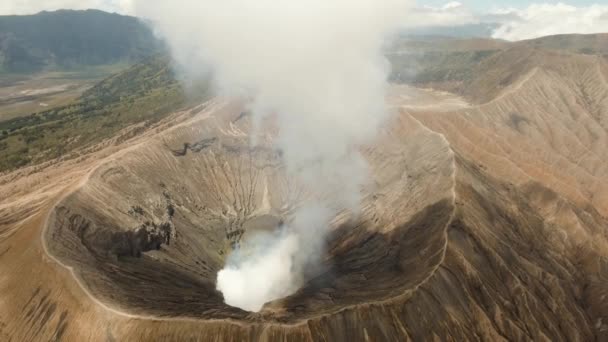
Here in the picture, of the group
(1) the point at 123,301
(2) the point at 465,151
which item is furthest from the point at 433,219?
(1) the point at 123,301

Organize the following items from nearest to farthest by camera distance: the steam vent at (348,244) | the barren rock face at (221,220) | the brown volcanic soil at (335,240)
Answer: the brown volcanic soil at (335,240), the steam vent at (348,244), the barren rock face at (221,220)

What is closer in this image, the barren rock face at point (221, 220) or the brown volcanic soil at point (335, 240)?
the brown volcanic soil at point (335, 240)

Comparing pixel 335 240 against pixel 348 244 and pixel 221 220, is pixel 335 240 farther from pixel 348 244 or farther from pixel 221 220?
pixel 221 220

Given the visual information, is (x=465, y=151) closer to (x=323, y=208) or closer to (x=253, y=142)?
(x=323, y=208)

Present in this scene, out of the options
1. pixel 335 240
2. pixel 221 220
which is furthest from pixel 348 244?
pixel 221 220

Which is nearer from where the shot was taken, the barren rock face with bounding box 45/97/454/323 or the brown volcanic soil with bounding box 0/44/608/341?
the brown volcanic soil with bounding box 0/44/608/341
